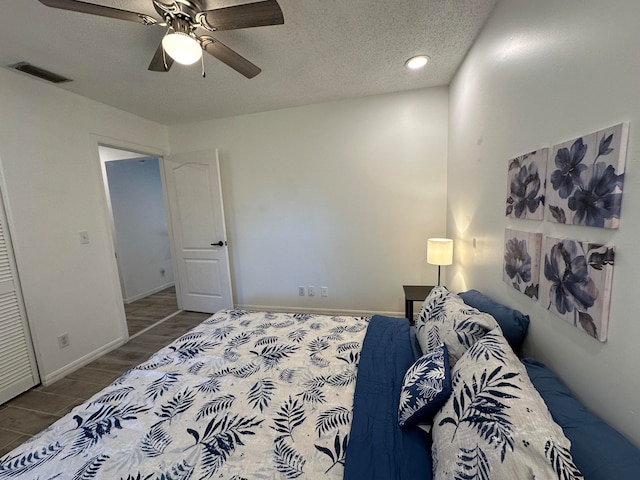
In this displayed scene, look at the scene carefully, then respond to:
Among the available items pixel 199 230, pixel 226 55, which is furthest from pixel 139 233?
pixel 226 55

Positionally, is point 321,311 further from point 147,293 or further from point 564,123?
point 147,293

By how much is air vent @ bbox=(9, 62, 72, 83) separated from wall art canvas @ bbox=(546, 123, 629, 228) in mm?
3379

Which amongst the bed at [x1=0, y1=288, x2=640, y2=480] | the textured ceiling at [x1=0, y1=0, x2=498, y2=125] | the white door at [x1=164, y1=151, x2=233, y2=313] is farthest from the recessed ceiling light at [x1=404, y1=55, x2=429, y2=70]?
the white door at [x1=164, y1=151, x2=233, y2=313]

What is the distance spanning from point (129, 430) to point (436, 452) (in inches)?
45.5

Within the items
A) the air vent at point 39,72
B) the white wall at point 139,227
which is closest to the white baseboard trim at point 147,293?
the white wall at point 139,227

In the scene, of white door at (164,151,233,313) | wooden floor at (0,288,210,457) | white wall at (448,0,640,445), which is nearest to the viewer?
white wall at (448,0,640,445)

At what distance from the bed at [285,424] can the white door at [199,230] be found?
1.95 m

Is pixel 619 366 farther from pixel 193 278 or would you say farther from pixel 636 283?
pixel 193 278

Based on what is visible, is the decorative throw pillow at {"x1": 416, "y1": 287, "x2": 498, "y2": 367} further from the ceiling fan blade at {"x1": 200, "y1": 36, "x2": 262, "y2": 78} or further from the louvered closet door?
the louvered closet door

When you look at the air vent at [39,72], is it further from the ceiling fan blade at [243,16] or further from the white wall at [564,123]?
the white wall at [564,123]

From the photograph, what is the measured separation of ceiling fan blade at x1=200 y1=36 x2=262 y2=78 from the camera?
149cm

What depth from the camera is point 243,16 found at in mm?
1285

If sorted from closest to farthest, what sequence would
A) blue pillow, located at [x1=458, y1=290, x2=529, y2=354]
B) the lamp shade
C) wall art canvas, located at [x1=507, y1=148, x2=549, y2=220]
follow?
wall art canvas, located at [x1=507, y1=148, x2=549, y2=220]
blue pillow, located at [x1=458, y1=290, x2=529, y2=354]
the lamp shade

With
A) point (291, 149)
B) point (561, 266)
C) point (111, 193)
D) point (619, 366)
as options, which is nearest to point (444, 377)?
point (619, 366)
